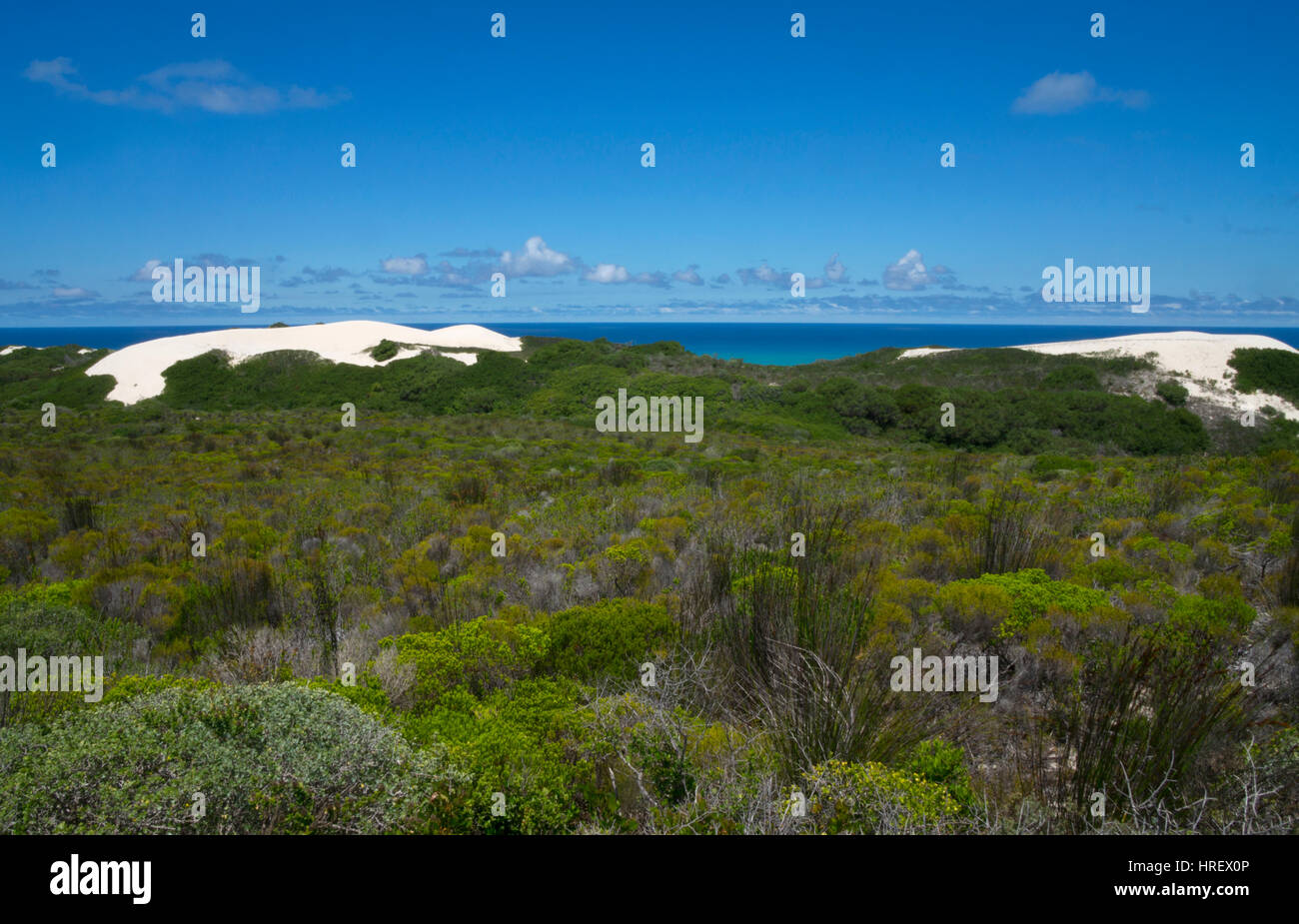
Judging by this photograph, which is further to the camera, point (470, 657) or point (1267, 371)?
point (1267, 371)

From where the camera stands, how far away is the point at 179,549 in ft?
24.1

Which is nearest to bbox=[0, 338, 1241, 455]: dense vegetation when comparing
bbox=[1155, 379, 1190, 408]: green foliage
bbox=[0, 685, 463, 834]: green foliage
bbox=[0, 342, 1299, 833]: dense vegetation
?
bbox=[1155, 379, 1190, 408]: green foliage

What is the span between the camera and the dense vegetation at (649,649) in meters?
3.03

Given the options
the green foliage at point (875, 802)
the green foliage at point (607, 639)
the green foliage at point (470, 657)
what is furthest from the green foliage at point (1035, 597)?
the green foliage at point (470, 657)

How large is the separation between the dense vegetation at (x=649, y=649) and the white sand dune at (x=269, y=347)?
90.7 feet

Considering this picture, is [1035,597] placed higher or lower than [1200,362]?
lower

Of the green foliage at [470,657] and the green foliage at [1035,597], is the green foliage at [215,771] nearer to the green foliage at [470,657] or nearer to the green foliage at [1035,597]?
the green foliage at [470,657]

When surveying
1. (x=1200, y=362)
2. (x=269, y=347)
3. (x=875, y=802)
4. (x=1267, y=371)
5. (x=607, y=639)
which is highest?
(x=269, y=347)

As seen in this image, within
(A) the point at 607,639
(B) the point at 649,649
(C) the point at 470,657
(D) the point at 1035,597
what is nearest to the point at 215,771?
(C) the point at 470,657

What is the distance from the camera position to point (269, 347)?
4069 cm

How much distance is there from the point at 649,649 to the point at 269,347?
42932 mm

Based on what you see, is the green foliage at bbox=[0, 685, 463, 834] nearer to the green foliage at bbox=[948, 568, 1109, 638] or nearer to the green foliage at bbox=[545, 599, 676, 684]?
the green foliage at bbox=[545, 599, 676, 684]

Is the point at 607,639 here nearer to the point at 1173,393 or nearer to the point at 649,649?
the point at 649,649
